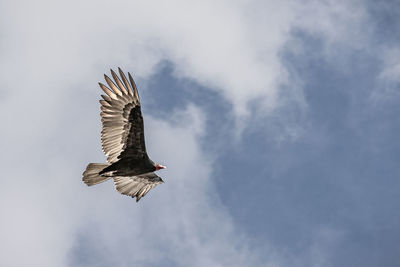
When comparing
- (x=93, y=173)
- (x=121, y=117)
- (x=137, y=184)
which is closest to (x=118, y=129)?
(x=121, y=117)

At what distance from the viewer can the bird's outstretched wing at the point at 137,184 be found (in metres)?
22.4

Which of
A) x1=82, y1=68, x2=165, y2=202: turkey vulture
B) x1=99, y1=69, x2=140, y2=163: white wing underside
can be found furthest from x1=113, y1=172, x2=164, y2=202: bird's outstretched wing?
x1=99, y1=69, x2=140, y2=163: white wing underside

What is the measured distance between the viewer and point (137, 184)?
894 inches

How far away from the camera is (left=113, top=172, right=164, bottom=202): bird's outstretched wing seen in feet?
73.5

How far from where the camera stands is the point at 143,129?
21.0m

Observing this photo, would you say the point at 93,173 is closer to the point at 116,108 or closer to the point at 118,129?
the point at 118,129

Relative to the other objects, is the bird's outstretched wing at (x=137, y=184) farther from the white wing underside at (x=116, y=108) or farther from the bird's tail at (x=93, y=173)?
the white wing underside at (x=116, y=108)

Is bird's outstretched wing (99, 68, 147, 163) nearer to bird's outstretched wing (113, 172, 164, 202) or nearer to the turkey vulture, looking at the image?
the turkey vulture

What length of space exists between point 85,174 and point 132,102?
2.95 metres

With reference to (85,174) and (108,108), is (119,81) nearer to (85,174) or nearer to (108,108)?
(108,108)

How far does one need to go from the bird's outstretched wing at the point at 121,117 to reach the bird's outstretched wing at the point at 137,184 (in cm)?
173

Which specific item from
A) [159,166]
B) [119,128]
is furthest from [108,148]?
[159,166]

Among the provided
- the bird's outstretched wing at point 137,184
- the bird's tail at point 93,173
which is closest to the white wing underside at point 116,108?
the bird's tail at point 93,173

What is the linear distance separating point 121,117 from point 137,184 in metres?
3.06
